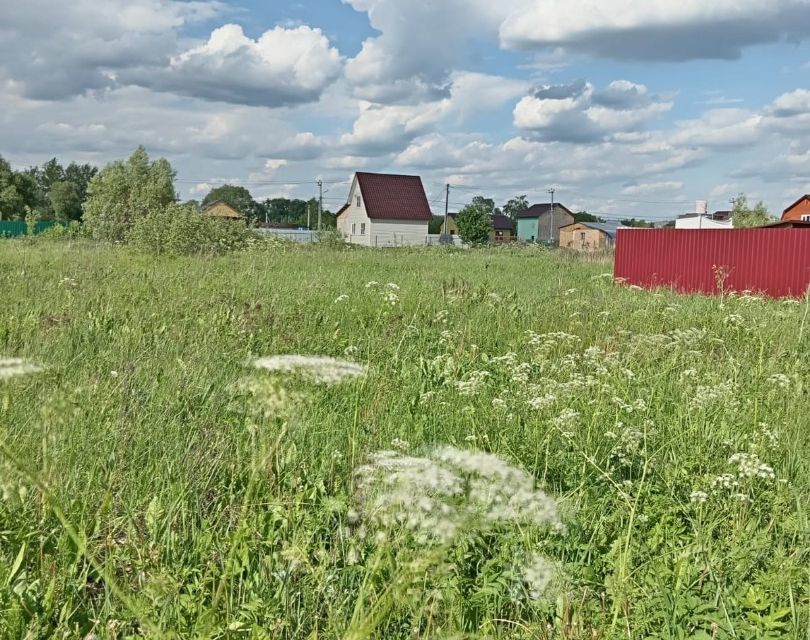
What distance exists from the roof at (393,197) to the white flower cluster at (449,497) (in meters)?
59.9

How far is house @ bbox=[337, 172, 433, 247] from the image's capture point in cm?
Result: 6166

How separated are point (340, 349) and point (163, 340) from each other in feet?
5.40

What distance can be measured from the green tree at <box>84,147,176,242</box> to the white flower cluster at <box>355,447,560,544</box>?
31.6 meters

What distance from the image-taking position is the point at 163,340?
5.81 metres

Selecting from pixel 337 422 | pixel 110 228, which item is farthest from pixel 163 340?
pixel 110 228

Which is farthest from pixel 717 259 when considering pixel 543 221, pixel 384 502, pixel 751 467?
pixel 543 221

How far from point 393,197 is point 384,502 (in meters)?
62.0

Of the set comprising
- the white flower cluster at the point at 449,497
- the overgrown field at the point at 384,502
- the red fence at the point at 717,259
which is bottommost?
the overgrown field at the point at 384,502

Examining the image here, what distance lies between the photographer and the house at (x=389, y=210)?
61.7 metres

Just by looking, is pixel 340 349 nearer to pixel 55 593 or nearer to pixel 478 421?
pixel 478 421

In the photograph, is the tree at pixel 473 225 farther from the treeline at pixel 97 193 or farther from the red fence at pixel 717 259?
the red fence at pixel 717 259

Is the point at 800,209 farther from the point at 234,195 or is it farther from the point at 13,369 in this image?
the point at 234,195

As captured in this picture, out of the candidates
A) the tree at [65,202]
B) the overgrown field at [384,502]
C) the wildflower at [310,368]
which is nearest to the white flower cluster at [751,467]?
the overgrown field at [384,502]

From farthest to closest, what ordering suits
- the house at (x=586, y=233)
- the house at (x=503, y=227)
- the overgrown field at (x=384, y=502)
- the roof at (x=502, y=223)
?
1. the roof at (x=502, y=223)
2. the house at (x=503, y=227)
3. the house at (x=586, y=233)
4. the overgrown field at (x=384, y=502)
